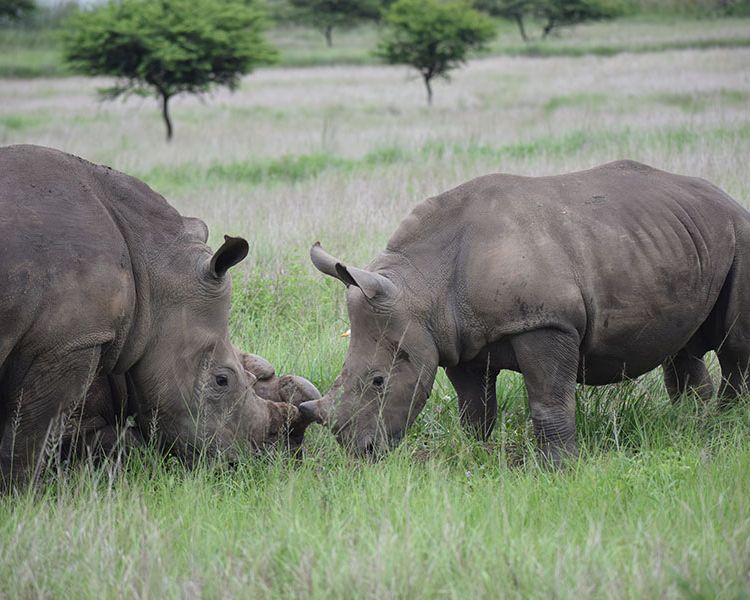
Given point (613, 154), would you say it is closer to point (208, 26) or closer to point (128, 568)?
point (128, 568)

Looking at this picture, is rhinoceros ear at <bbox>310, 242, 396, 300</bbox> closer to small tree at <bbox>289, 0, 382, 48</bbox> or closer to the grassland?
the grassland

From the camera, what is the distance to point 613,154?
13.9 m

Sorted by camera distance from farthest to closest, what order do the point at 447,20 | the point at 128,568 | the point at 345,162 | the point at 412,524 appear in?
the point at 447,20 < the point at 345,162 < the point at 412,524 < the point at 128,568

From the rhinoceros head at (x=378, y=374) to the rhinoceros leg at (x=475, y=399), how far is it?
509 millimetres

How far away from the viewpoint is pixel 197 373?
532cm

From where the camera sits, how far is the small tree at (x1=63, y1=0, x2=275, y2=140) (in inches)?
946

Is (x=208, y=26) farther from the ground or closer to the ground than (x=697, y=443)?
farther from the ground

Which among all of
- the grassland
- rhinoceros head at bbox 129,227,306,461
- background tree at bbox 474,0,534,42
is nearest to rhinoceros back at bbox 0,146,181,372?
rhinoceros head at bbox 129,227,306,461

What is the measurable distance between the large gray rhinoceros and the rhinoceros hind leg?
0.10 m

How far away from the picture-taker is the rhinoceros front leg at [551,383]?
5250 millimetres

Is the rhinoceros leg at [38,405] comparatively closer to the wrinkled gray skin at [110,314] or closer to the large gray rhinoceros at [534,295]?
the wrinkled gray skin at [110,314]

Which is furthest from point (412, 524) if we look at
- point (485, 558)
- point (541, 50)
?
point (541, 50)

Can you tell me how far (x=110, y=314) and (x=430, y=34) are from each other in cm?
Result: 2939

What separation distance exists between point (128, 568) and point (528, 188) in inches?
118
